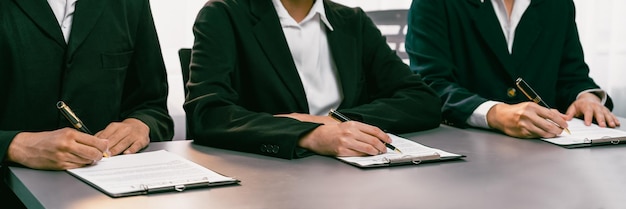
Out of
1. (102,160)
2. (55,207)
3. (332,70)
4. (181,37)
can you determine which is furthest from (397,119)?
(181,37)

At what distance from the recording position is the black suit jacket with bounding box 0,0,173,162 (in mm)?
Answer: 1755

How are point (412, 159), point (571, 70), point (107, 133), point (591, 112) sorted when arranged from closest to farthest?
point (412, 159) < point (107, 133) < point (591, 112) < point (571, 70)

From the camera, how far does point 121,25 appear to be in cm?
191

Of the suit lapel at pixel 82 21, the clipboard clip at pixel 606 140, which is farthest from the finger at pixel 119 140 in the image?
the clipboard clip at pixel 606 140

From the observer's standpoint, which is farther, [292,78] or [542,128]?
[292,78]

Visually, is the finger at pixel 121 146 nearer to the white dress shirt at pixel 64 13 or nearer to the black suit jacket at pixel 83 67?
the black suit jacket at pixel 83 67

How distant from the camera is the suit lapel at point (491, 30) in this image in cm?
227

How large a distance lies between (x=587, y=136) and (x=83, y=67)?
1.14 meters

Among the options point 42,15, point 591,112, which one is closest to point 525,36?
point 591,112

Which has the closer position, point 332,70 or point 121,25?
point 121,25

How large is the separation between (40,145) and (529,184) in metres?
0.86

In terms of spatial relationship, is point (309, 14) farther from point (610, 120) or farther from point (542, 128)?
point (610, 120)

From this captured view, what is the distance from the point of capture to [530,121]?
6.08ft

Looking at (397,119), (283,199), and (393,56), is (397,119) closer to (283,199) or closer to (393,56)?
(393,56)
